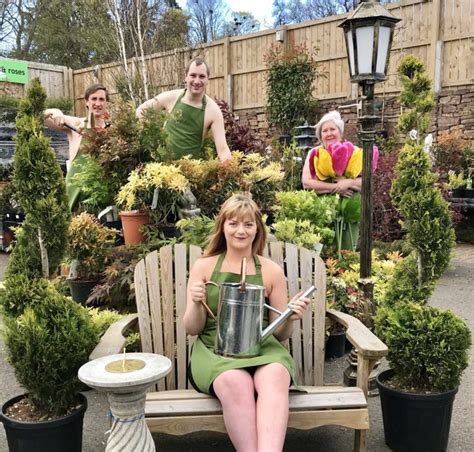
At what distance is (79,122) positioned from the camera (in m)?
4.39

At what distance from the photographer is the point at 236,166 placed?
4082 millimetres

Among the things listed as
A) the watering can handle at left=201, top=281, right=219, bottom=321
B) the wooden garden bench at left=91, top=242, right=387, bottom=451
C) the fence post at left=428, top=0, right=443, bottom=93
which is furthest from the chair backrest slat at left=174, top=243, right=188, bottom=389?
the fence post at left=428, top=0, right=443, bottom=93

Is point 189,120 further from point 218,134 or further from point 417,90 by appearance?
point 417,90

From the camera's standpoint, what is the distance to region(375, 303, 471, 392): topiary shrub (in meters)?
2.43

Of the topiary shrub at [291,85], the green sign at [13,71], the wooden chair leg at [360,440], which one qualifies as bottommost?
the wooden chair leg at [360,440]

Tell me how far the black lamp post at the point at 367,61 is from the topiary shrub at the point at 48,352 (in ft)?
5.86

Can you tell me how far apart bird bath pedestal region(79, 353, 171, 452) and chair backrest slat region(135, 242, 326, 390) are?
0.68 metres

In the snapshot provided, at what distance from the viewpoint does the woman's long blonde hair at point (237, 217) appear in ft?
8.03

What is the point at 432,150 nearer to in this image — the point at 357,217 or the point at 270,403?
the point at 357,217

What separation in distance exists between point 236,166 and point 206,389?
7.09ft

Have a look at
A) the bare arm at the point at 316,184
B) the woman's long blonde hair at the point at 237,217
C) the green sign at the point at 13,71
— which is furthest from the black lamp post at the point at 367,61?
the green sign at the point at 13,71

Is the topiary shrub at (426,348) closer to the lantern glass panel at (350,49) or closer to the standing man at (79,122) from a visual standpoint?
the lantern glass panel at (350,49)

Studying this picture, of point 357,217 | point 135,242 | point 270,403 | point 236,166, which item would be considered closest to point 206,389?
point 270,403

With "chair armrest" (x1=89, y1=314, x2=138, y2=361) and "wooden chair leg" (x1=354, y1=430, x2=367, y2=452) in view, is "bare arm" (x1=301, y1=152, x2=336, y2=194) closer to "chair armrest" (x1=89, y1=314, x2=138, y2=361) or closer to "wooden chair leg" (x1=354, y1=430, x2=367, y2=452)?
"chair armrest" (x1=89, y1=314, x2=138, y2=361)
